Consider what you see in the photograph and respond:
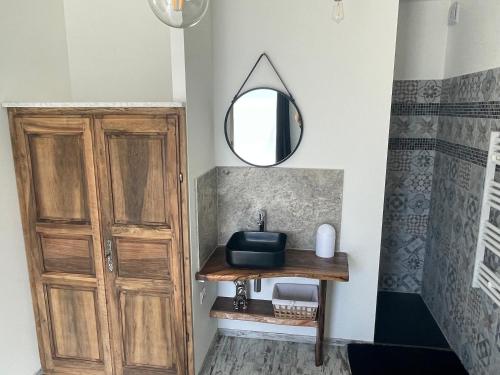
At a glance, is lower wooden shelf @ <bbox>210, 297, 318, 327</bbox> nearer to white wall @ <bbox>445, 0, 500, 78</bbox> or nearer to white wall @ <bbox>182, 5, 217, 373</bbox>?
white wall @ <bbox>182, 5, 217, 373</bbox>

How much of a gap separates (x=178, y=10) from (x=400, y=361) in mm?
2499

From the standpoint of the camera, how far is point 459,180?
2586 mm

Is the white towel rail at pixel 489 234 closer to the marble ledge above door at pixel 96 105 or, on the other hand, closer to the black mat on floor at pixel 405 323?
the black mat on floor at pixel 405 323

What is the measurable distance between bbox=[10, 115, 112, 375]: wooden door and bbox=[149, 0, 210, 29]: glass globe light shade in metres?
0.97

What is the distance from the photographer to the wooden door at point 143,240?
202 centimetres

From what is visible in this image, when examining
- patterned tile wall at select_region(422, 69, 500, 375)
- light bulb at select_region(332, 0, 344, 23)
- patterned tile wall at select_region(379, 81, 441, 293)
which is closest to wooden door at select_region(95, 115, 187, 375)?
light bulb at select_region(332, 0, 344, 23)

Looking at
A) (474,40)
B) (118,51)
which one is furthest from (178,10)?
(474,40)

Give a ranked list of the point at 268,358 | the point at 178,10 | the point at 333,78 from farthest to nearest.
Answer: the point at 268,358
the point at 333,78
the point at 178,10

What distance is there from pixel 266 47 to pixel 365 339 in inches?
82.4

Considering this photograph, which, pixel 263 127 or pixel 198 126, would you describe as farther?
pixel 263 127

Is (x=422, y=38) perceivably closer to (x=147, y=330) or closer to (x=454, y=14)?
(x=454, y=14)

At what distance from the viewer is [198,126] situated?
220 centimetres

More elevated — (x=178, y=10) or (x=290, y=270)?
(x=178, y=10)

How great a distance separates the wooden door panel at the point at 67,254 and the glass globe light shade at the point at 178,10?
1390 millimetres
